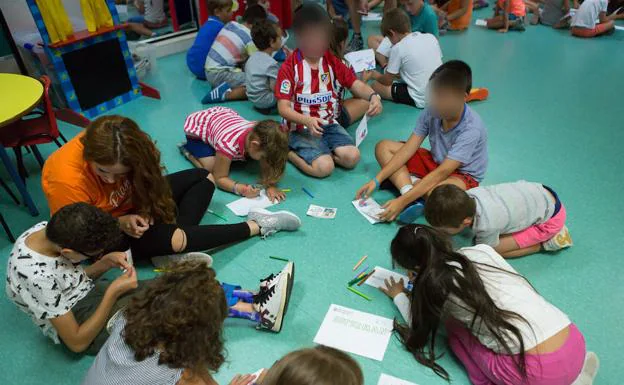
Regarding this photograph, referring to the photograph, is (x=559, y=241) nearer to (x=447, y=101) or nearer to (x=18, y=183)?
(x=447, y=101)

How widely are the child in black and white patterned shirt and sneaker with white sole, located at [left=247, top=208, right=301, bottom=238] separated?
0.88m

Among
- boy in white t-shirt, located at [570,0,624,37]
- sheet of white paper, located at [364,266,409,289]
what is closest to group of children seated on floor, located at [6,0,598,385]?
sheet of white paper, located at [364,266,409,289]

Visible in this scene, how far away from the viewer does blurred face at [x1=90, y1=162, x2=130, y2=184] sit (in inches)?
74.1

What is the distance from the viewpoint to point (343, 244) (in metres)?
2.50

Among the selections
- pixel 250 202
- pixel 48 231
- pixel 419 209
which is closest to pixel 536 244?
pixel 419 209

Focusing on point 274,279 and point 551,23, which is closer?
point 274,279

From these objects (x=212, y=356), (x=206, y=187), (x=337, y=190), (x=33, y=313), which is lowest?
(x=337, y=190)

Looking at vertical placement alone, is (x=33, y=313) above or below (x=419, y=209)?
above

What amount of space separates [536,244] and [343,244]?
42.2 inches

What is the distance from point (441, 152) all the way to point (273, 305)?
148 cm

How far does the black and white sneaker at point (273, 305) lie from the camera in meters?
1.95

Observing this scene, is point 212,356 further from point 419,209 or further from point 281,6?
point 281,6

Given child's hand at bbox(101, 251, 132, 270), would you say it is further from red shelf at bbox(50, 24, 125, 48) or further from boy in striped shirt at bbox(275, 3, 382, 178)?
red shelf at bbox(50, 24, 125, 48)

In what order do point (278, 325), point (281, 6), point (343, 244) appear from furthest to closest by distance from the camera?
→ point (281, 6) → point (343, 244) → point (278, 325)
